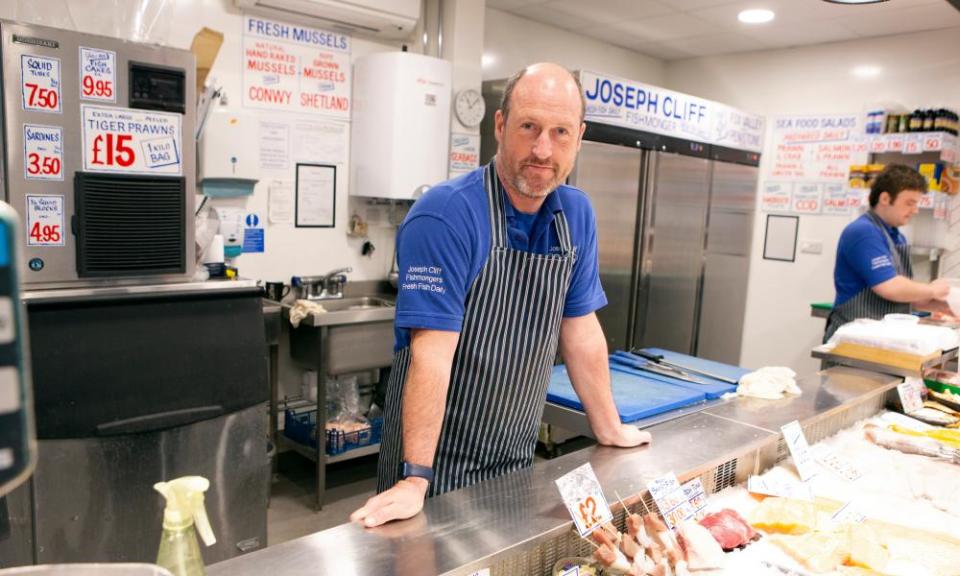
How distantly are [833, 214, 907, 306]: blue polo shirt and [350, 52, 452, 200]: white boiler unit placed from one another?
2.35m

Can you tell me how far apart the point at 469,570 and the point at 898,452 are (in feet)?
5.50

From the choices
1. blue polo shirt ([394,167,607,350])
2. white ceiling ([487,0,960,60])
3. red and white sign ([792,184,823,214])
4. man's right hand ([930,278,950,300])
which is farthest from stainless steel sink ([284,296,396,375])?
red and white sign ([792,184,823,214])

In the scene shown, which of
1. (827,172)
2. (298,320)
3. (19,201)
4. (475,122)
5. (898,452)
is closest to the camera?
(898,452)

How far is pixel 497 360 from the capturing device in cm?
172

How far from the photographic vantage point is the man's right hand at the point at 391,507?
1229 millimetres

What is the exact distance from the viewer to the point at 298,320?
144 inches

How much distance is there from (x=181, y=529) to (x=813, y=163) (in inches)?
238

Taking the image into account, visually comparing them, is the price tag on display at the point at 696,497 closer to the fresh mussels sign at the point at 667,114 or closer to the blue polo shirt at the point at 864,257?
the blue polo shirt at the point at 864,257

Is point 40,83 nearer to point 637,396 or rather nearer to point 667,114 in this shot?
point 637,396

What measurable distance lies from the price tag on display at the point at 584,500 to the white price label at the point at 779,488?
573 millimetres

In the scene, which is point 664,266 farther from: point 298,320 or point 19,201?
point 19,201

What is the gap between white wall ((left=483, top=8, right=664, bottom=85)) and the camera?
513cm

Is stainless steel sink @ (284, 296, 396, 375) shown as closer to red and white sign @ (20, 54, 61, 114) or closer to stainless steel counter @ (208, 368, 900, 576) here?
red and white sign @ (20, 54, 61, 114)

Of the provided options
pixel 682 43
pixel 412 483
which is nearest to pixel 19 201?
pixel 412 483
